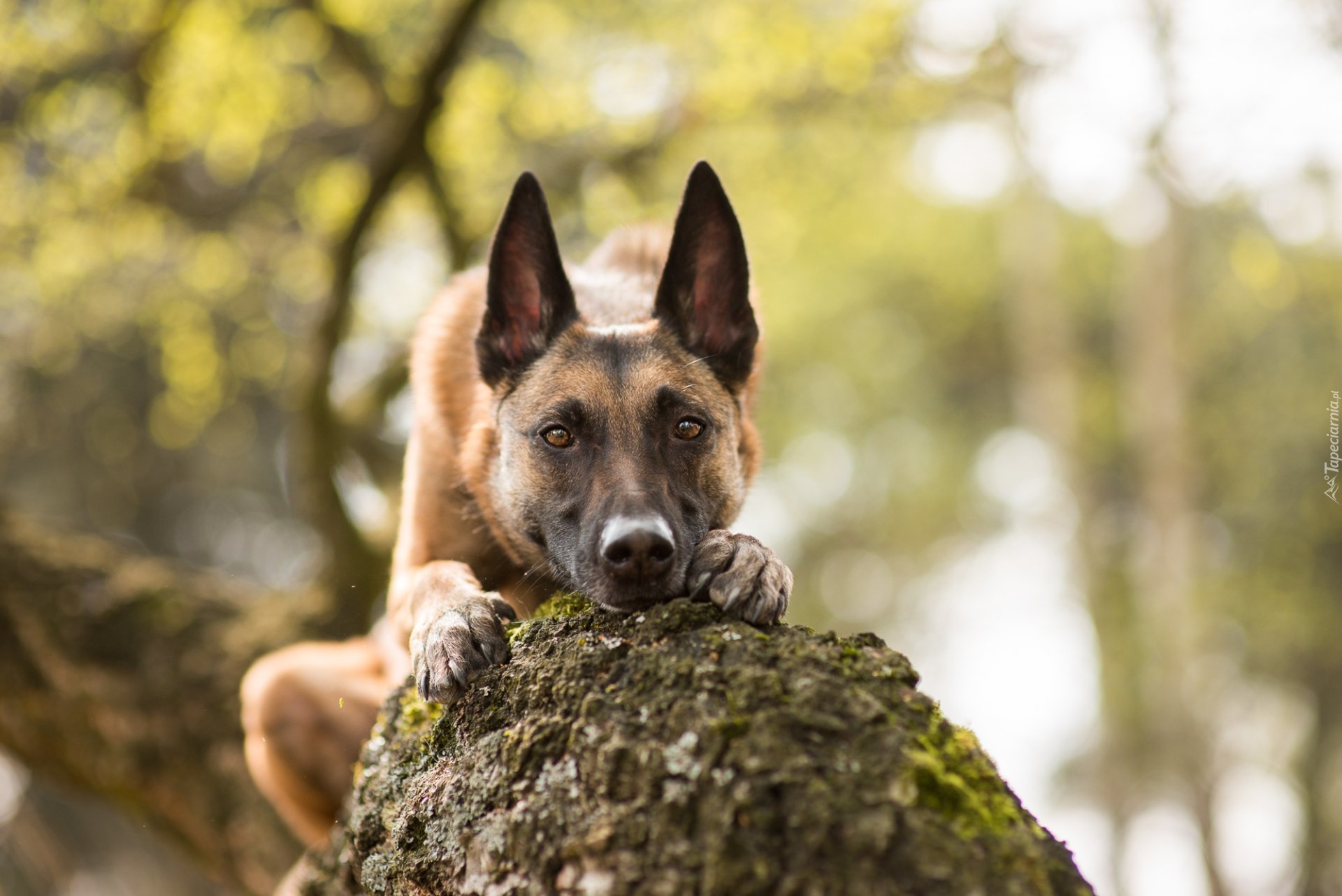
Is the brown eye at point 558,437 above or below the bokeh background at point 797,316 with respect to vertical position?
below

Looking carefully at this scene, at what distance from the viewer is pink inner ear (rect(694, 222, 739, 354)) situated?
4828mm

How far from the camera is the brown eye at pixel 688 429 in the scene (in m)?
4.30

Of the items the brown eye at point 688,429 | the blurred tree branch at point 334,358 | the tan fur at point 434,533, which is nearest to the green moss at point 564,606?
the tan fur at point 434,533

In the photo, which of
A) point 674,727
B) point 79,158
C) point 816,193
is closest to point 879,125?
point 816,193

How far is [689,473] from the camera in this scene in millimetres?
4223

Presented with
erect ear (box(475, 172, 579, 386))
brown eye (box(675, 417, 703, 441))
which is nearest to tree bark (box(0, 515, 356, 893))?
erect ear (box(475, 172, 579, 386))

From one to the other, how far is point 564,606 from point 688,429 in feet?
3.58

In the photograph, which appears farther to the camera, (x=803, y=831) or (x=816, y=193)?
(x=816, y=193)

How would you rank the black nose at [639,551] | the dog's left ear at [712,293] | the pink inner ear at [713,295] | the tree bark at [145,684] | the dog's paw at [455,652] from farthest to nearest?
the tree bark at [145,684], the pink inner ear at [713,295], the dog's left ear at [712,293], the black nose at [639,551], the dog's paw at [455,652]

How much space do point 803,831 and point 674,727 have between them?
1.32 ft

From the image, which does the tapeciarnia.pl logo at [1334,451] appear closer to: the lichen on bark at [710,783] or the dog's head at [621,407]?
the dog's head at [621,407]

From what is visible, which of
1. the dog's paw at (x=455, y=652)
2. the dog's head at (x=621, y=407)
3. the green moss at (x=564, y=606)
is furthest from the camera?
the dog's head at (x=621, y=407)

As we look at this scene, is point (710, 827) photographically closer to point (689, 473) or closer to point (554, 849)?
point (554, 849)

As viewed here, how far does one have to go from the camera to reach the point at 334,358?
820cm
